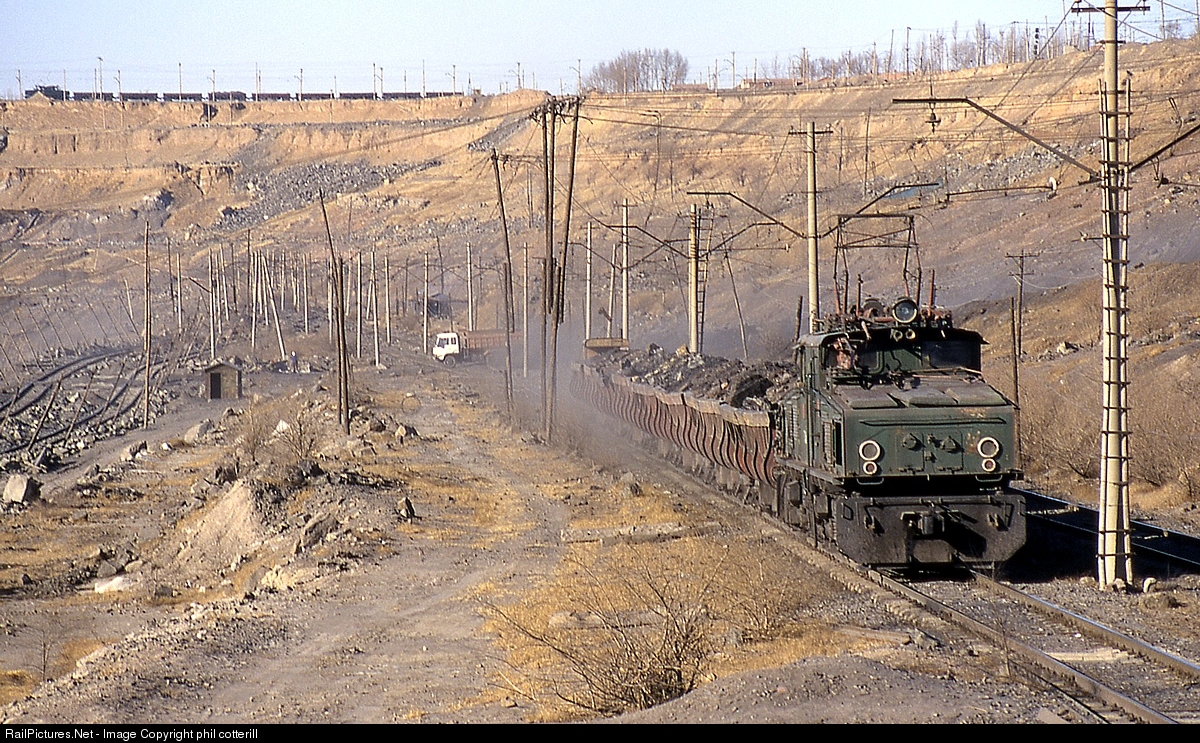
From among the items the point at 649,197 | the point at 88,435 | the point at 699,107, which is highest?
the point at 699,107

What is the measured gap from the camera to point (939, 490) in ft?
54.6

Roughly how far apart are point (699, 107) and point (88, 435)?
120479mm

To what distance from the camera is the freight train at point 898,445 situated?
16.2 m

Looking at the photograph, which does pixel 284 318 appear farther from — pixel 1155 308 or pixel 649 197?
pixel 1155 308

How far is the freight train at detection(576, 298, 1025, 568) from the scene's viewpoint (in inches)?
639

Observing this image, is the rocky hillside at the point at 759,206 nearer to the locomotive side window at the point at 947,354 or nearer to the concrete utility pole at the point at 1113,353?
the concrete utility pole at the point at 1113,353

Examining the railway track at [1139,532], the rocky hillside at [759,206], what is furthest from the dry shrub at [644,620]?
the rocky hillside at [759,206]

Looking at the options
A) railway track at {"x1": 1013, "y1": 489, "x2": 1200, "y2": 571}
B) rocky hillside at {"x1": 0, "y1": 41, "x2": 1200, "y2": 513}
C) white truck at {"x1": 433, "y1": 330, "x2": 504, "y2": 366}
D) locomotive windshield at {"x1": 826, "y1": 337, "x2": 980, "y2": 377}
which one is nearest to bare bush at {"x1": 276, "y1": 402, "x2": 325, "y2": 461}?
rocky hillside at {"x1": 0, "y1": 41, "x2": 1200, "y2": 513}

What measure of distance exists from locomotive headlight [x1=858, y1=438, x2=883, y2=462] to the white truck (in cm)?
7186

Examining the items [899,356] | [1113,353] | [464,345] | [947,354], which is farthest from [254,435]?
[464,345]

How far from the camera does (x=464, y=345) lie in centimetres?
8981

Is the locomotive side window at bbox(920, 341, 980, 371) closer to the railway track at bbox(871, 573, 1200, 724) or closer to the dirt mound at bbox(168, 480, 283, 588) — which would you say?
the railway track at bbox(871, 573, 1200, 724)
